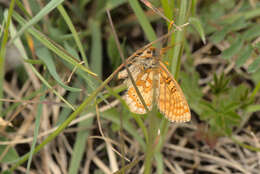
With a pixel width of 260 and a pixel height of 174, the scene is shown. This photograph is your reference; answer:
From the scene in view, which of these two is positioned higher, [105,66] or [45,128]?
[105,66]

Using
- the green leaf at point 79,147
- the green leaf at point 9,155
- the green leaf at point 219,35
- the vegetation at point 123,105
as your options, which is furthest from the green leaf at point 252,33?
the green leaf at point 9,155

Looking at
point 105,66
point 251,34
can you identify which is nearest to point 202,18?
point 251,34

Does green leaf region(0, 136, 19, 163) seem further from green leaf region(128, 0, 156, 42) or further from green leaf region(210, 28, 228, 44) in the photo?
green leaf region(210, 28, 228, 44)

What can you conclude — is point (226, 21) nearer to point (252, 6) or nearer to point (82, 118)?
point (252, 6)

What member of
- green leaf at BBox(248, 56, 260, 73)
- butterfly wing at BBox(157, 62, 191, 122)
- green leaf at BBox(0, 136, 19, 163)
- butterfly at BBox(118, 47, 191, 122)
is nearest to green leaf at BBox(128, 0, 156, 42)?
butterfly at BBox(118, 47, 191, 122)

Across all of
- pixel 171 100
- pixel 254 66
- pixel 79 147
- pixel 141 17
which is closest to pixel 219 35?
pixel 254 66

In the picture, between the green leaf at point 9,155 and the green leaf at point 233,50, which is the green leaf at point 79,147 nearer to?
the green leaf at point 9,155

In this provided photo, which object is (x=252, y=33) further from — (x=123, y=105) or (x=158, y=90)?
(x=123, y=105)
